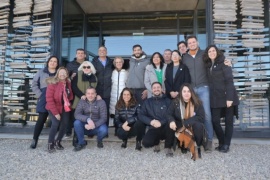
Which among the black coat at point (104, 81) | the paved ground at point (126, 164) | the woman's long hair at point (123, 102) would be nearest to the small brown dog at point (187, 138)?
the paved ground at point (126, 164)

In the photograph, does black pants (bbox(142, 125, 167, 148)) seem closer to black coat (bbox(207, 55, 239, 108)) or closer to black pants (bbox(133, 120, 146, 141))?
black pants (bbox(133, 120, 146, 141))

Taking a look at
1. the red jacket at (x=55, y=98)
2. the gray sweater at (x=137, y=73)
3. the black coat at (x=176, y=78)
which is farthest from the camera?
the gray sweater at (x=137, y=73)

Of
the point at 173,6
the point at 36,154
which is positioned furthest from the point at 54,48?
the point at 173,6

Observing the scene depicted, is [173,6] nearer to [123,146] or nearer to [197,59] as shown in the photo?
[197,59]

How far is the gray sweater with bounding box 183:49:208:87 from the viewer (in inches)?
185

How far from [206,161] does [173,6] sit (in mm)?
5468

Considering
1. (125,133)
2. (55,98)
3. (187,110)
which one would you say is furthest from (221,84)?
(55,98)

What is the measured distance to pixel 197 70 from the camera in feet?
15.5

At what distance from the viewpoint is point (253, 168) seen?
371 cm

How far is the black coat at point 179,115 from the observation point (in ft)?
13.9

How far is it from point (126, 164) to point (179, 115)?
116 centimetres

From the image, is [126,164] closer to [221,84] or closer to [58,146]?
[58,146]

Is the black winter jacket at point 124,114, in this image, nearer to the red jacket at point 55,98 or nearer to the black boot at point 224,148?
the red jacket at point 55,98

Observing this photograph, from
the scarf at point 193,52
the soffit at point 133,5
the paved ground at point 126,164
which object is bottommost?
the paved ground at point 126,164
